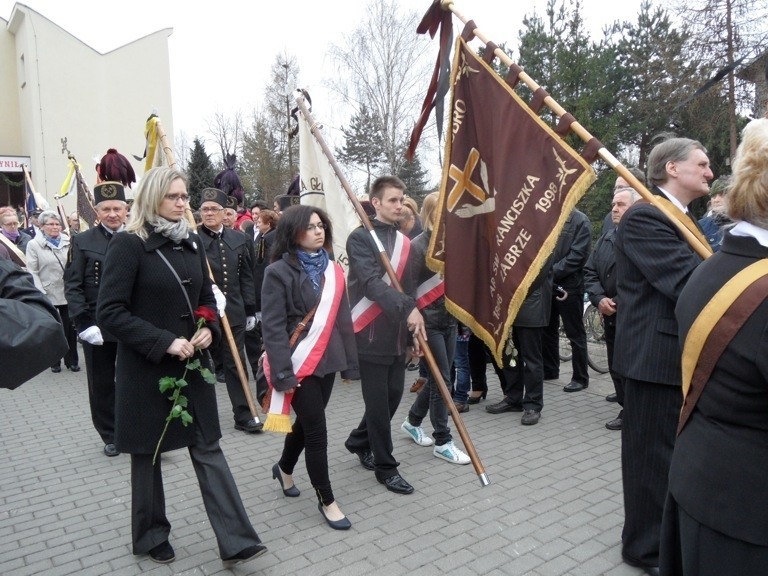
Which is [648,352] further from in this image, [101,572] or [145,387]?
[101,572]

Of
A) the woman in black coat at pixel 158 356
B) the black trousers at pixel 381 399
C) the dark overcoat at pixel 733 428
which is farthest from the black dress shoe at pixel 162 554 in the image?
the dark overcoat at pixel 733 428

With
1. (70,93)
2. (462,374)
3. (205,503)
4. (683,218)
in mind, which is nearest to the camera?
(683,218)

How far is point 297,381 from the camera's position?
390 cm

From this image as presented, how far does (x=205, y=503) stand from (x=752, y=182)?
9.86 ft

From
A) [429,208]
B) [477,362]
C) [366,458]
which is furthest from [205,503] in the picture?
[477,362]

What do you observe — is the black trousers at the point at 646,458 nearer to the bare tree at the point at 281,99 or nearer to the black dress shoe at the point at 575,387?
the black dress shoe at the point at 575,387

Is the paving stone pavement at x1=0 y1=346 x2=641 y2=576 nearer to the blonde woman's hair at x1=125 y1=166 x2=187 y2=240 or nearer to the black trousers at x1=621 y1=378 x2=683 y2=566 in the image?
the black trousers at x1=621 y1=378 x2=683 y2=566

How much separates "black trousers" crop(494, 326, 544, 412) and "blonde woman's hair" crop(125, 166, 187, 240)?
3.83 metres

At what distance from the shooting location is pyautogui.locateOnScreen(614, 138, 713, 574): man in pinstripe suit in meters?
3.22

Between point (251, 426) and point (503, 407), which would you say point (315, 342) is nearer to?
point (251, 426)

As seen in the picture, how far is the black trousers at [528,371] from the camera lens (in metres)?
6.21

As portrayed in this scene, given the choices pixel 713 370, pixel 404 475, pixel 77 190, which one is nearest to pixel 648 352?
pixel 713 370

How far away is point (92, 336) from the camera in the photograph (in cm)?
530

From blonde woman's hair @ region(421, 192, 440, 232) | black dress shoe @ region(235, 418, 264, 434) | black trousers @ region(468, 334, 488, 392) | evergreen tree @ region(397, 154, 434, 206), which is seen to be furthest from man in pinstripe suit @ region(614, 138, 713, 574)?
evergreen tree @ region(397, 154, 434, 206)
